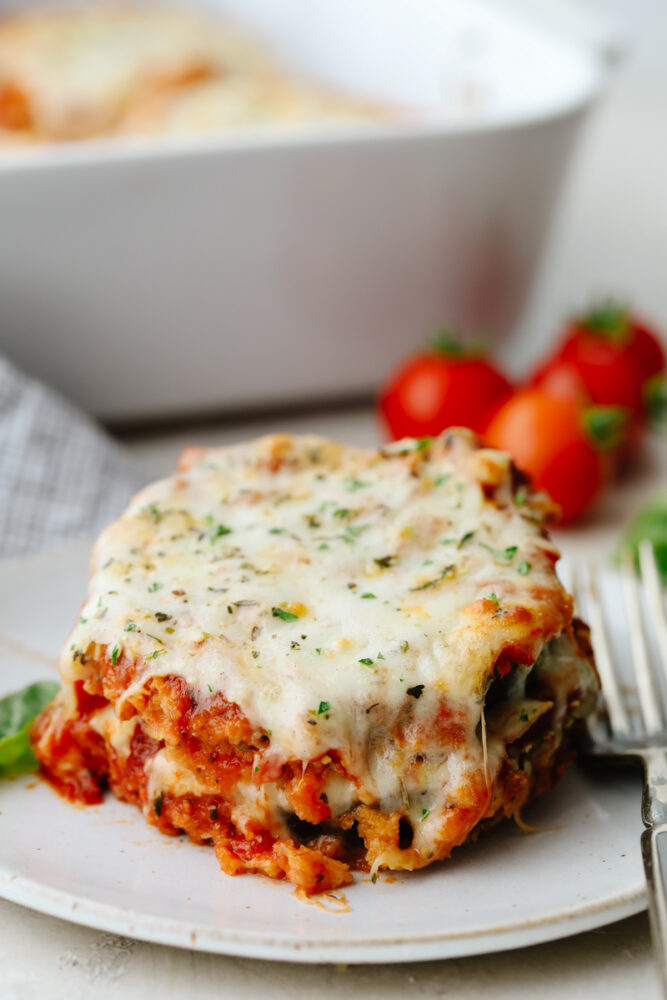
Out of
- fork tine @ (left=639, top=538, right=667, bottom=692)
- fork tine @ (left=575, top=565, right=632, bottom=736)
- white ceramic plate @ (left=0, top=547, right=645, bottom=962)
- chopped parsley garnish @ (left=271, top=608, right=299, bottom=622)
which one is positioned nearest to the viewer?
white ceramic plate @ (left=0, top=547, right=645, bottom=962)

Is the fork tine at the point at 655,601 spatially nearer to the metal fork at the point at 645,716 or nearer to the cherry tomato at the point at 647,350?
the metal fork at the point at 645,716

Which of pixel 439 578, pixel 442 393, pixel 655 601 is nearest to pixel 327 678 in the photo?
pixel 439 578

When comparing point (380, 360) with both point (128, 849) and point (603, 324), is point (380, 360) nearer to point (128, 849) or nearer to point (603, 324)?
point (603, 324)

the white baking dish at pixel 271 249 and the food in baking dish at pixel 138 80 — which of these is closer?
the white baking dish at pixel 271 249

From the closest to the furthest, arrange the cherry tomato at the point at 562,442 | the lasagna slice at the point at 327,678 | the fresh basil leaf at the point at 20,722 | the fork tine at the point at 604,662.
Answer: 1. the lasagna slice at the point at 327,678
2. the fresh basil leaf at the point at 20,722
3. the fork tine at the point at 604,662
4. the cherry tomato at the point at 562,442

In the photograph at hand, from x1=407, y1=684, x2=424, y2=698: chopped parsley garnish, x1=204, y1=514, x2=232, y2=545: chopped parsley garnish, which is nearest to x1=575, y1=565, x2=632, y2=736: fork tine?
x1=407, y1=684, x2=424, y2=698: chopped parsley garnish

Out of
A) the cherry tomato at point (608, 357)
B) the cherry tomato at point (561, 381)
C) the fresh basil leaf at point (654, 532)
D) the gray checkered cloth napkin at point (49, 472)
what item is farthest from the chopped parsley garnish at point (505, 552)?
the cherry tomato at point (608, 357)

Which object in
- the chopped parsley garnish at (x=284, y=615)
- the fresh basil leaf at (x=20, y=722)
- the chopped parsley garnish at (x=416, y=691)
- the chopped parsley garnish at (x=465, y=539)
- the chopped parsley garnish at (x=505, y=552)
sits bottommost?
the fresh basil leaf at (x=20, y=722)

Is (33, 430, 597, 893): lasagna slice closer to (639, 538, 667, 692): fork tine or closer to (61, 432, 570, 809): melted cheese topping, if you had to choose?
(61, 432, 570, 809): melted cheese topping

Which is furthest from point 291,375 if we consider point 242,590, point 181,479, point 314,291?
point 242,590
